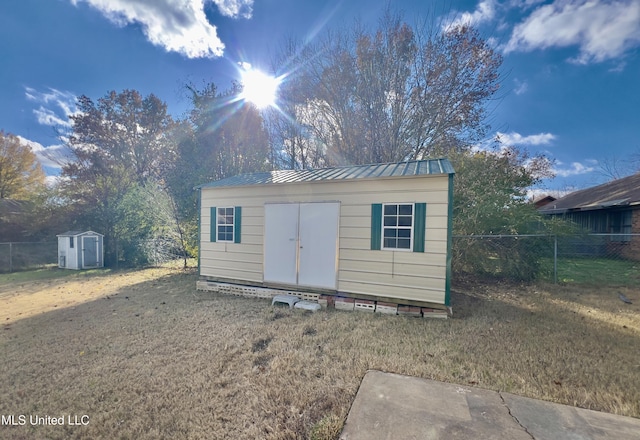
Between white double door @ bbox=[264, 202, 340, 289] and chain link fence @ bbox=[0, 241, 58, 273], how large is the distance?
36.5 ft

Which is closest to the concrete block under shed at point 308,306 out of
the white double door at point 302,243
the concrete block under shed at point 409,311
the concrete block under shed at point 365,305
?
the white double door at point 302,243

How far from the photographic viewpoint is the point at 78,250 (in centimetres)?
1043

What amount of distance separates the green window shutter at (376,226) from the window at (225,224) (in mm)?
3551

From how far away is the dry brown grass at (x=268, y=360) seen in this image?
221 centimetres

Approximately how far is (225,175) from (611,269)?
14.5 metres

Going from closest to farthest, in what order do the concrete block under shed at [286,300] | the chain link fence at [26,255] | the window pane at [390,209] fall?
the window pane at [390,209] → the concrete block under shed at [286,300] → the chain link fence at [26,255]

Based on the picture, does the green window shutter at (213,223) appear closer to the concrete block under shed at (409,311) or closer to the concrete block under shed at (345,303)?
the concrete block under shed at (345,303)

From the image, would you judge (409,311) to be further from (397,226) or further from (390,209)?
(390,209)

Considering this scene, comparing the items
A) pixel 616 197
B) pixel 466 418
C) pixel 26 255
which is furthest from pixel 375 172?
pixel 26 255

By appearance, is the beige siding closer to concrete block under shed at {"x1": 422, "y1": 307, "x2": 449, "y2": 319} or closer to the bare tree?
concrete block under shed at {"x1": 422, "y1": 307, "x2": 449, "y2": 319}

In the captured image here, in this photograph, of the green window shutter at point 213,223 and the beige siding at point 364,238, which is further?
the green window shutter at point 213,223

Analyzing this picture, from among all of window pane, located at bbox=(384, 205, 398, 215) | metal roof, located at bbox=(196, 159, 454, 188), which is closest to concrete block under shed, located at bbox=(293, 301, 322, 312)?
window pane, located at bbox=(384, 205, 398, 215)

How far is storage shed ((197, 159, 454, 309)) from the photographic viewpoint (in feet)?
15.3

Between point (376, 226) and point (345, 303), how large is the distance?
164 centimetres
